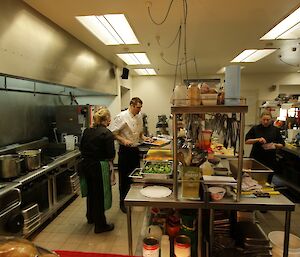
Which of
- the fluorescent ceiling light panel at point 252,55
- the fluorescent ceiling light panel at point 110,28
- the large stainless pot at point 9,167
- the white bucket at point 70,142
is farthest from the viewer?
the fluorescent ceiling light panel at point 252,55

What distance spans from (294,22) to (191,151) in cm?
226

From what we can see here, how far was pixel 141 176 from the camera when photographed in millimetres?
1785

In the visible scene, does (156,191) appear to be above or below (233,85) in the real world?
below

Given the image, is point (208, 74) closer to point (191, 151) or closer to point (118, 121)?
point (118, 121)

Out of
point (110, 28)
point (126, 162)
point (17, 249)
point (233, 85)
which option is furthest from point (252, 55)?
point (17, 249)

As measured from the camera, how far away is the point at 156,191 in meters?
1.68

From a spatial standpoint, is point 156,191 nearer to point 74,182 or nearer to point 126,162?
point 126,162

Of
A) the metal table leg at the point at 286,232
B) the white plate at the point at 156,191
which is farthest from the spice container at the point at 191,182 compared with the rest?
the metal table leg at the point at 286,232

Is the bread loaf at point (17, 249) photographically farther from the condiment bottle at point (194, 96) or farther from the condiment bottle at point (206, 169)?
the condiment bottle at point (206, 169)

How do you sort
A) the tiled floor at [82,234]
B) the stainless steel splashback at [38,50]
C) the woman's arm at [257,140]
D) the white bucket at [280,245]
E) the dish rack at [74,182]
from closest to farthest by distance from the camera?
the white bucket at [280,245]
the stainless steel splashback at [38,50]
the tiled floor at [82,234]
the woman's arm at [257,140]
the dish rack at [74,182]

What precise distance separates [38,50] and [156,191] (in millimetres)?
1928

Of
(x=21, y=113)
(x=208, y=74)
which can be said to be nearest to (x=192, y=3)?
(x=21, y=113)

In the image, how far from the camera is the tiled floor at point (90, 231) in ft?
8.21

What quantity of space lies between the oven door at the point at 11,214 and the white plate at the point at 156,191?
1271mm
